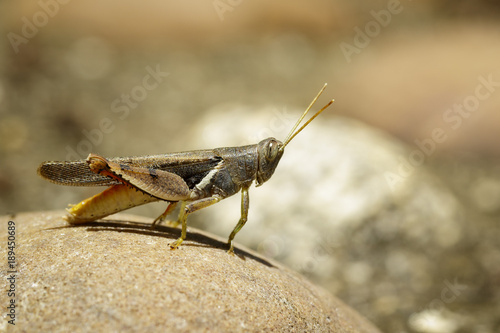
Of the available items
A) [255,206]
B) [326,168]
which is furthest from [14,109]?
[326,168]

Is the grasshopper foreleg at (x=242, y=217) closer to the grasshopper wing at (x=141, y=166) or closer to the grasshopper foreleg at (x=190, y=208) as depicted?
the grasshopper foreleg at (x=190, y=208)

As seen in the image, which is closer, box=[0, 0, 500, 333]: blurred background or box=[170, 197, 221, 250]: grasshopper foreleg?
box=[170, 197, 221, 250]: grasshopper foreleg

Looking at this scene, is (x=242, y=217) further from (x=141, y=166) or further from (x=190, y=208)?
(x=141, y=166)

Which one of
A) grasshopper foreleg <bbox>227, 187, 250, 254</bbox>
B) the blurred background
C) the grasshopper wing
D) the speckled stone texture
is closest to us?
the speckled stone texture

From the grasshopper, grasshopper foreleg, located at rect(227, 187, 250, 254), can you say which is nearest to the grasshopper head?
the grasshopper

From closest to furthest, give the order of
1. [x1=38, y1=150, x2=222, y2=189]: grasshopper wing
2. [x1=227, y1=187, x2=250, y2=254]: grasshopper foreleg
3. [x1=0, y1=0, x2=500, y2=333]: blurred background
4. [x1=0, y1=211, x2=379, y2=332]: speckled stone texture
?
[x1=0, y1=211, x2=379, y2=332]: speckled stone texture → [x1=38, y1=150, x2=222, y2=189]: grasshopper wing → [x1=227, y1=187, x2=250, y2=254]: grasshopper foreleg → [x1=0, y1=0, x2=500, y2=333]: blurred background

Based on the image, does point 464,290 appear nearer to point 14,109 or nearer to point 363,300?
point 363,300

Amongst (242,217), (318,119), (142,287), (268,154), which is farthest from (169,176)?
(318,119)

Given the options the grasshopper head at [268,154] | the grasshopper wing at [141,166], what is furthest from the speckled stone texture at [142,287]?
the grasshopper head at [268,154]

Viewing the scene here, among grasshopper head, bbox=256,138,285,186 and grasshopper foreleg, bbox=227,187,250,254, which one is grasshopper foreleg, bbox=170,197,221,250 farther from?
grasshopper head, bbox=256,138,285,186
